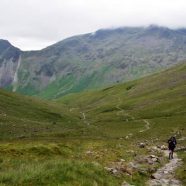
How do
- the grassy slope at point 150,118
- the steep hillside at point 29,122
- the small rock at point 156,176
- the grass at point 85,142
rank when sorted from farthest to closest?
the grassy slope at point 150,118 < the steep hillside at point 29,122 < the small rock at point 156,176 < the grass at point 85,142

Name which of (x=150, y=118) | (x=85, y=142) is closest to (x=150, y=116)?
(x=150, y=118)

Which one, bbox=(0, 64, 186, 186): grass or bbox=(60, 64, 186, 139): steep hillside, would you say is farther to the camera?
bbox=(60, 64, 186, 139): steep hillside

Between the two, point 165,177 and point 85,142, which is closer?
point 165,177

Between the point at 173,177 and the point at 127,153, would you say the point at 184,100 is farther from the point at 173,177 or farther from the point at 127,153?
the point at 173,177

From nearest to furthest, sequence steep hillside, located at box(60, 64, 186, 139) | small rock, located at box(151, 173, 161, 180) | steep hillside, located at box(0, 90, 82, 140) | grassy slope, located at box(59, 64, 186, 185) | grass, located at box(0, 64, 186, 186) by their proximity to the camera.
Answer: grass, located at box(0, 64, 186, 186)
small rock, located at box(151, 173, 161, 180)
steep hillside, located at box(0, 90, 82, 140)
grassy slope, located at box(59, 64, 186, 185)
steep hillside, located at box(60, 64, 186, 139)

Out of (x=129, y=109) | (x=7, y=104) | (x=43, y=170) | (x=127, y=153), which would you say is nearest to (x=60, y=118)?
(x=7, y=104)

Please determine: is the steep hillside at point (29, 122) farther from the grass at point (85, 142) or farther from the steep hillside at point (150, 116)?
the steep hillside at point (150, 116)

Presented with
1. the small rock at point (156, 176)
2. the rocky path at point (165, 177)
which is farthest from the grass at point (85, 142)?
the rocky path at point (165, 177)

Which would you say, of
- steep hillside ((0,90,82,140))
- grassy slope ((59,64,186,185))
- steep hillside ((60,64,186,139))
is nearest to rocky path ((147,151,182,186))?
grassy slope ((59,64,186,185))

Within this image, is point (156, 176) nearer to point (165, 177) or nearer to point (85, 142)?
point (165, 177)

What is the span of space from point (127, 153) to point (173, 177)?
636 inches

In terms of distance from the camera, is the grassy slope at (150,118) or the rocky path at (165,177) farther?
the grassy slope at (150,118)

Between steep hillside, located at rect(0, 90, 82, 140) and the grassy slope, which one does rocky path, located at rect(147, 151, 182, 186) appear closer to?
the grassy slope

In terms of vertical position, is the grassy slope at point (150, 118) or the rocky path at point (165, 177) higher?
the grassy slope at point (150, 118)
